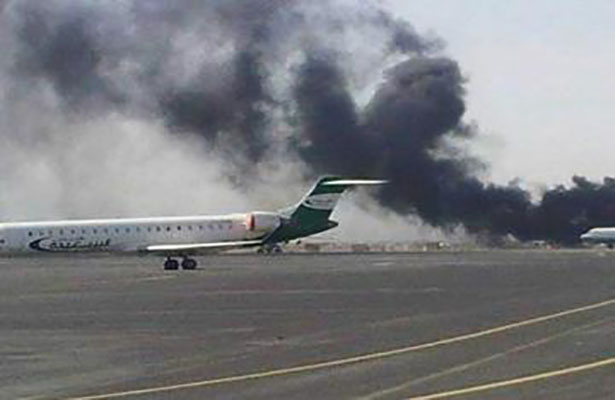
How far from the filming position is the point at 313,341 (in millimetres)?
22031

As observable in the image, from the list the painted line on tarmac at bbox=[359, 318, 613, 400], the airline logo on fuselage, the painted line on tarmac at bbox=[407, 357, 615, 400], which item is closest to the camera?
the painted line on tarmac at bbox=[407, 357, 615, 400]

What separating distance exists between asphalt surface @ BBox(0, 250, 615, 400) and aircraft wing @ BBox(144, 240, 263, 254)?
30.5m

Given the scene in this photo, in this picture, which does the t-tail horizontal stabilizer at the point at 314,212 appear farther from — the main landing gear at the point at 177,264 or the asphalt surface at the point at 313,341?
the asphalt surface at the point at 313,341

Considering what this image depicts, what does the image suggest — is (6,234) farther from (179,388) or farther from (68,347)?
(179,388)

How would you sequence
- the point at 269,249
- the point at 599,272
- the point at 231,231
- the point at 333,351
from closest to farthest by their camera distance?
1. the point at 333,351
2. the point at 599,272
3. the point at 231,231
4. the point at 269,249

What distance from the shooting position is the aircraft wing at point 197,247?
72.8 m

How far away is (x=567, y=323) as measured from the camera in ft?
82.3

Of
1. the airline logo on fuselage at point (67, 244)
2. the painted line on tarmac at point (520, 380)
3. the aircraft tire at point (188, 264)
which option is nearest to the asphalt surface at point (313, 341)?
the painted line on tarmac at point (520, 380)

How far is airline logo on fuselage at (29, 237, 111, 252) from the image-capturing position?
82738 mm

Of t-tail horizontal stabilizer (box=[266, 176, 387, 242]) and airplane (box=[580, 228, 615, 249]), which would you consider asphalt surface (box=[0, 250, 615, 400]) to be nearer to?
t-tail horizontal stabilizer (box=[266, 176, 387, 242])

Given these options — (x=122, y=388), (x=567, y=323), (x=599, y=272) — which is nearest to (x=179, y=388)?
(x=122, y=388)

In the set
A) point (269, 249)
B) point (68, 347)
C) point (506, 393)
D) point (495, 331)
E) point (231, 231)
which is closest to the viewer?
point (506, 393)

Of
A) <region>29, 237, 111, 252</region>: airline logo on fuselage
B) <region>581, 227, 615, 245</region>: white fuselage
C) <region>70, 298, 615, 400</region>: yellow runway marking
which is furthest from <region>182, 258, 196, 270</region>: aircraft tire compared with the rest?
<region>581, 227, 615, 245</region>: white fuselage

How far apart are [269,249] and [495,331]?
7999 cm
